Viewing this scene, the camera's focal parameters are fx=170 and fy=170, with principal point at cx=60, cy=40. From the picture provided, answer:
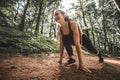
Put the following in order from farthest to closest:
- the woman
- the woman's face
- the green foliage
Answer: the green foliage → the woman's face → the woman

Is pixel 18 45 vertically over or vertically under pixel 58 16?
under

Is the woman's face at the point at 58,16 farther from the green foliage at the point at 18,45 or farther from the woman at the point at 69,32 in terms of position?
the green foliage at the point at 18,45

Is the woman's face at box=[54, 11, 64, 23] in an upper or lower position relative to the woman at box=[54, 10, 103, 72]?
upper

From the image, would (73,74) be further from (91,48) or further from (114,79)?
(91,48)

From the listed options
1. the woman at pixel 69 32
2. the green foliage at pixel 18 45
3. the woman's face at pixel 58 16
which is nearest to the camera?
the woman at pixel 69 32

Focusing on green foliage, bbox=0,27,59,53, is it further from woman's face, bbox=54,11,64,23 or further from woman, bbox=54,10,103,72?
woman's face, bbox=54,11,64,23

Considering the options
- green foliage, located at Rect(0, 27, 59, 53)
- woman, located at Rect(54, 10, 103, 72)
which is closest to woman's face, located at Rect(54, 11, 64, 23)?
woman, located at Rect(54, 10, 103, 72)

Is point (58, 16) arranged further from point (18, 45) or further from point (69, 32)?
point (18, 45)

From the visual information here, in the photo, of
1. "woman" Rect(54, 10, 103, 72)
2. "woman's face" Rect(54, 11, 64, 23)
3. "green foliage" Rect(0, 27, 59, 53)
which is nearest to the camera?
"woman" Rect(54, 10, 103, 72)

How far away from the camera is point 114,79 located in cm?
412

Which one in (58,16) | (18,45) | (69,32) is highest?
(58,16)

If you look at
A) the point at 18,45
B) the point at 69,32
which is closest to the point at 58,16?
the point at 69,32

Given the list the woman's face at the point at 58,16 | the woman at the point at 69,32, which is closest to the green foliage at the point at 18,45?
the woman at the point at 69,32

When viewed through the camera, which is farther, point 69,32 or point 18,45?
point 18,45
